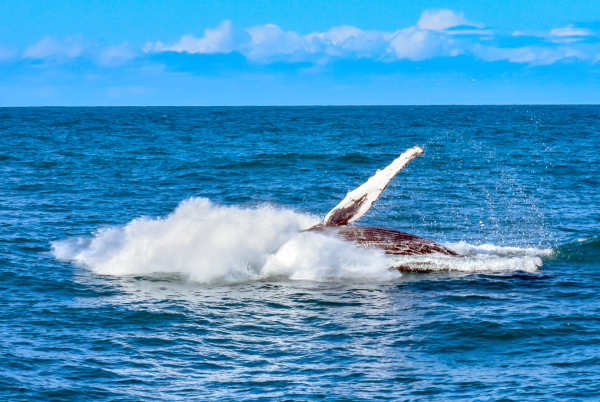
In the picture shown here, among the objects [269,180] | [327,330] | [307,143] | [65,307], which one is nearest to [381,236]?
[327,330]

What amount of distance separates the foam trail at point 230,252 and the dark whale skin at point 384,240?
0.35 m

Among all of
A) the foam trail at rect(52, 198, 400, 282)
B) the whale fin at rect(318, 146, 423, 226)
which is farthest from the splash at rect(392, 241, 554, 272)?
the whale fin at rect(318, 146, 423, 226)

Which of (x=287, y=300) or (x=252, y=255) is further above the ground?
(x=252, y=255)

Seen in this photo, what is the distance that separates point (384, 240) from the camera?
63.2ft

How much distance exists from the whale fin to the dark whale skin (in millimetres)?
293

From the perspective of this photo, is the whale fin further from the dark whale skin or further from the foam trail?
the foam trail

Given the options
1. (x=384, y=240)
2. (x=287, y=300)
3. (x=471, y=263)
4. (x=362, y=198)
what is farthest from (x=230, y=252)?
(x=471, y=263)

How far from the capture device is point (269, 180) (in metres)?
39.4

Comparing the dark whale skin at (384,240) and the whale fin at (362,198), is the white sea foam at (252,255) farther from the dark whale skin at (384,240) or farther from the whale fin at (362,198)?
the whale fin at (362,198)

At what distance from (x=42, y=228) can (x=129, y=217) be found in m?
3.74

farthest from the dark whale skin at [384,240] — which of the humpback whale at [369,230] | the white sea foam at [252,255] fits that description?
the white sea foam at [252,255]

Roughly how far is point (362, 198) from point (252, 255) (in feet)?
12.1

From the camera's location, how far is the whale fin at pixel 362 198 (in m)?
18.8

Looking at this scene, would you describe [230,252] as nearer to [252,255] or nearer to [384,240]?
[252,255]
